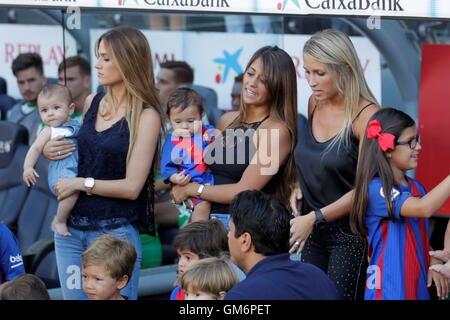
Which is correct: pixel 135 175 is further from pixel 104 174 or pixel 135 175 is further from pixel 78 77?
pixel 78 77

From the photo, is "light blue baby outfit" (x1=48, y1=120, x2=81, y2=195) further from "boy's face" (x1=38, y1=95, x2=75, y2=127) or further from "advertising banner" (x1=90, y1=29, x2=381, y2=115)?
"advertising banner" (x1=90, y1=29, x2=381, y2=115)

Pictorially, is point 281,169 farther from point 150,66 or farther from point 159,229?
point 159,229

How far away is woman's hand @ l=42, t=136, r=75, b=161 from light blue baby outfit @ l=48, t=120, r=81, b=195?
0.02 m

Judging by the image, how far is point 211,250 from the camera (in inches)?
145

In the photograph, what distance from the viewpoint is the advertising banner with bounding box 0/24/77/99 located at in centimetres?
634

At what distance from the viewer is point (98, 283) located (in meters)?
3.68

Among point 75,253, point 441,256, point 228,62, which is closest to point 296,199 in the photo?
point 441,256

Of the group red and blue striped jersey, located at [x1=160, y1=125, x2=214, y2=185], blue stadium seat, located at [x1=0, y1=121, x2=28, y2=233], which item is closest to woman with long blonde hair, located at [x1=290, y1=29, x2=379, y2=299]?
red and blue striped jersey, located at [x1=160, y1=125, x2=214, y2=185]

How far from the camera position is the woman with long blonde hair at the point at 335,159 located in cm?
365

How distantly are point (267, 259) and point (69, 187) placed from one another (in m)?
1.32

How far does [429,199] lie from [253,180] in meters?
0.81

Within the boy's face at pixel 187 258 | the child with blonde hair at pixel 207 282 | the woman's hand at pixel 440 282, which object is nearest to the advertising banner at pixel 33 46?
the boy's face at pixel 187 258

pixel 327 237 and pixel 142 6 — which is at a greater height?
pixel 142 6
